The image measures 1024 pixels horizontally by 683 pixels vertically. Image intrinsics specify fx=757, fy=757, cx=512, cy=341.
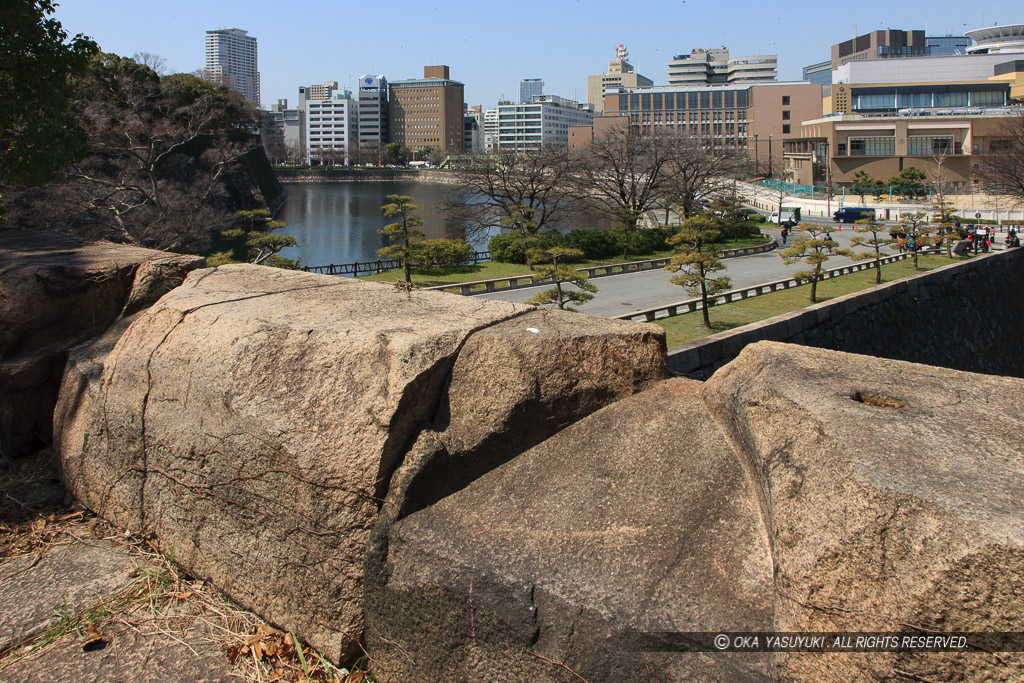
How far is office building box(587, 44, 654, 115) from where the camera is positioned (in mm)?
165500

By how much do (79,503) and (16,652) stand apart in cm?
97

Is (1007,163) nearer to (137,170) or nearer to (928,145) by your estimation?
(928,145)

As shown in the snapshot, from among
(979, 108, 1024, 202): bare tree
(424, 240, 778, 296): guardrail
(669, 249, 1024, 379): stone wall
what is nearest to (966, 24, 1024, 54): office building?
(979, 108, 1024, 202): bare tree

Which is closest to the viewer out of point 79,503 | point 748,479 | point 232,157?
point 748,479

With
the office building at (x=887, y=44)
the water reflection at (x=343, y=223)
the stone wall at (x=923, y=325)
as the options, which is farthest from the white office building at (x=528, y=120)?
the stone wall at (x=923, y=325)

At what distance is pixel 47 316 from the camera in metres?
3.44

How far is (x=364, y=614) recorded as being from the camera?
2.30 m

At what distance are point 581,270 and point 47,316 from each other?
22415mm

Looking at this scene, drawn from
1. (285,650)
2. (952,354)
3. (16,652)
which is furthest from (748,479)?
(952,354)

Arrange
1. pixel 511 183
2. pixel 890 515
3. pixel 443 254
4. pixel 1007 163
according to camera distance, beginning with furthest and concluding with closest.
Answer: pixel 1007 163 → pixel 511 183 → pixel 443 254 → pixel 890 515

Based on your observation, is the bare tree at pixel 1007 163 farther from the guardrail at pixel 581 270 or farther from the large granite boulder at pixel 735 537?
the large granite boulder at pixel 735 537

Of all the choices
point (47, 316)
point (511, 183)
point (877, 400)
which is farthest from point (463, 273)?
point (877, 400)

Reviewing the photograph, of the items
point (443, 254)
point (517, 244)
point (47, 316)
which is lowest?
point (47, 316)

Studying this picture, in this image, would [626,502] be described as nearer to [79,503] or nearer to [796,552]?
[796,552]
